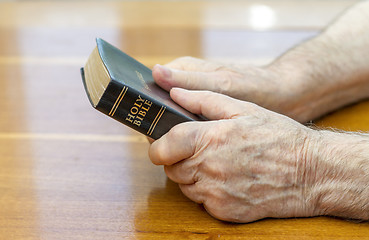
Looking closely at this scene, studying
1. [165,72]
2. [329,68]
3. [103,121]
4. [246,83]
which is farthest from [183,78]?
[329,68]

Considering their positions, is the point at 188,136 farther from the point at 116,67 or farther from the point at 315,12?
the point at 315,12

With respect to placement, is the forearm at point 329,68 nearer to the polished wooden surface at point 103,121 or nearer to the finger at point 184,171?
the polished wooden surface at point 103,121

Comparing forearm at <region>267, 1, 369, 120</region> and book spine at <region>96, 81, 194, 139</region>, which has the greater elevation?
forearm at <region>267, 1, 369, 120</region>

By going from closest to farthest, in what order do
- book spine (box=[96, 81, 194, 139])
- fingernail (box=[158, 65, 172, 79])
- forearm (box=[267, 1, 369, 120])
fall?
book spine (box=[96, 81, 194, 139]), fingernail (box=[158, 65, 172, 79]), forearm (box=[267, 1, 369, 120])

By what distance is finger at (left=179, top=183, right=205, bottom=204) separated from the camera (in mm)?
851

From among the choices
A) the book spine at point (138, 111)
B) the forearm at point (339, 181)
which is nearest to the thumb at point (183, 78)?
the book spine at point (138, 111)

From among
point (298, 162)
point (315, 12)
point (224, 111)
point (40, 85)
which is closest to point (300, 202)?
point (298, 162)

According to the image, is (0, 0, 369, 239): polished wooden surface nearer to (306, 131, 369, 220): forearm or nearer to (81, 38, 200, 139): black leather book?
(306, 131, 369, 220): forearm

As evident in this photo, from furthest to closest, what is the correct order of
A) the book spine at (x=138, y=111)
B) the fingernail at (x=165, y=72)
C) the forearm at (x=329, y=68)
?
the forearm at (x=329, y=68) → the fingernail at (x=165, y=72) → the book spine at (x=138, y=111)

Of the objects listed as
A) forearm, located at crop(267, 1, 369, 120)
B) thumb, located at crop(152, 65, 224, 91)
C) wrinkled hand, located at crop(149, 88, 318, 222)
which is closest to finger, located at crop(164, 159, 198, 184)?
wrinkled hand, located at crop(149, 88, 318, 222)

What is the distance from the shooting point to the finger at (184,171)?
2.78 feet

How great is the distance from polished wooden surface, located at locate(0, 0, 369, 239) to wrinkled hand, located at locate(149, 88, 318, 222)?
26 millimetres

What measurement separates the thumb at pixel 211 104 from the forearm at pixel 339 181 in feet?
0.45

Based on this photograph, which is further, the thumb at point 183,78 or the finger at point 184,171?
the thumb at point 183,78
